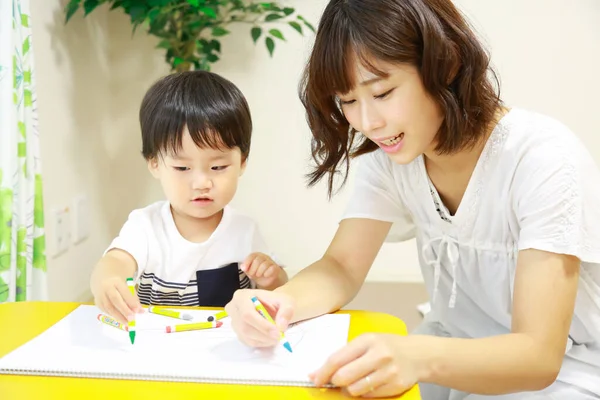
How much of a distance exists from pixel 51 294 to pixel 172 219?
3.20 feet

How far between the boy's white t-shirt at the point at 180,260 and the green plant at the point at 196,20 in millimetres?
1062

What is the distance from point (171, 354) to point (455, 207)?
1.83 feet

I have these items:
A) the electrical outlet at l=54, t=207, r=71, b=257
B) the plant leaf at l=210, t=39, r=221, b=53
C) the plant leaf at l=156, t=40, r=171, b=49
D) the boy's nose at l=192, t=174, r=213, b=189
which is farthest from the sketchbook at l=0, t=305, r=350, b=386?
the plant leaf at l=210, t=39, r=221, b=53

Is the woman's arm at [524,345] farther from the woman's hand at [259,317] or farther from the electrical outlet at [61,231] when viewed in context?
the electrical outlet at [61,231]

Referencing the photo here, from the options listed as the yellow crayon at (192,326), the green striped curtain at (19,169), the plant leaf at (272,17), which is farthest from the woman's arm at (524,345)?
the plant leaf at (272,17)

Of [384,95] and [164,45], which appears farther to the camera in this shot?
[164,45]

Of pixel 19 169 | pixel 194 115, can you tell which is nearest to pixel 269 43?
pixel 19 169

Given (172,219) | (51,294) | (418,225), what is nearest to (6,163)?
(172,219)

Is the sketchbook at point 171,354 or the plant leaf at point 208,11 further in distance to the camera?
the plant leaf at point 208,11

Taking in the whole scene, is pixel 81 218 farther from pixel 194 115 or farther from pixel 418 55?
pixel 418 55

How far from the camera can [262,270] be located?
1.20m

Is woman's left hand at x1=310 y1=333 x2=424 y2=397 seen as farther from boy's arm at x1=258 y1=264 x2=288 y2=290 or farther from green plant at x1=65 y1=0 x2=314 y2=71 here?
green plant at x1=65 y1=0 x2=314 y2=71

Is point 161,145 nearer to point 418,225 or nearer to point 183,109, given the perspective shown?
point 183,109

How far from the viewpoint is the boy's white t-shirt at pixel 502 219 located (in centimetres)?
100
